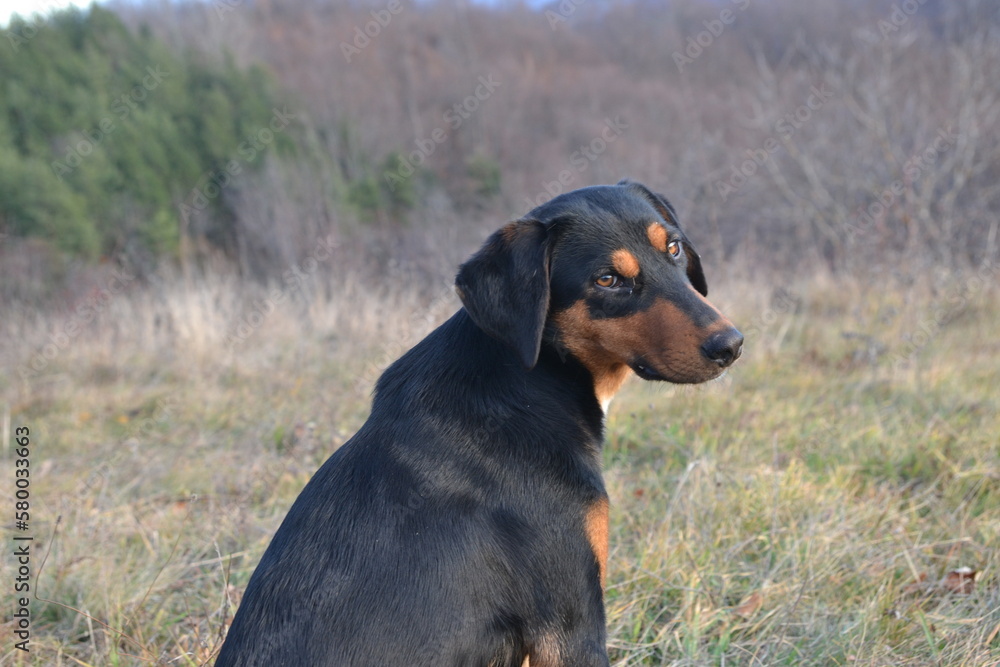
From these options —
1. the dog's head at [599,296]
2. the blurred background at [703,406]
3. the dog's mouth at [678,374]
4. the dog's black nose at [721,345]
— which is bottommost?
the blurred background at [703,406]

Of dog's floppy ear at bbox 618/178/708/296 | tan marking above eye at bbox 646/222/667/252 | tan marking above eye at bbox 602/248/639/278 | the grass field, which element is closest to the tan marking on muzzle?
tan marking above eye at bbox 602/248/639/278

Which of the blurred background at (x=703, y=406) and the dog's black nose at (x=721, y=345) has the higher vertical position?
the dog's black nose at (x=721, y=345)

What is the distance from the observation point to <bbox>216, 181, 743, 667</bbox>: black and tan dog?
1.71 meters

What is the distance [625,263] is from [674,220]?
0.66 m

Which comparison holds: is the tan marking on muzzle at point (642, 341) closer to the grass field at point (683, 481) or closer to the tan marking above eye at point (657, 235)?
the tan marking above eye at point (657, 235)

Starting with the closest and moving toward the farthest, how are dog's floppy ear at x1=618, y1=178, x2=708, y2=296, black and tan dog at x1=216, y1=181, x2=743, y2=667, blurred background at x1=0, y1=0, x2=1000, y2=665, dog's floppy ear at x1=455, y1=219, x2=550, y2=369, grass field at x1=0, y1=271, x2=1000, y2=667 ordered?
black and tan dog at x1=216, y1=181, x2=743, y2=667 < dog's floppy ear at x1=455, y1=219, x2=550, y2=369 < dog's floppy ear at x1=618, y1=178, x2=708, y2=296 < grass field at x1=0, y1=271, x2=1000, y2=667 < blurred background at x1=0, y1=0, x2=1000, y2=665

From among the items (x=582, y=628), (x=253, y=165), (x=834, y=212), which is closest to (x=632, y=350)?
(x=582, y=628)

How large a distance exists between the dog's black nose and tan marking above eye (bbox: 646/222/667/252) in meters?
0.39

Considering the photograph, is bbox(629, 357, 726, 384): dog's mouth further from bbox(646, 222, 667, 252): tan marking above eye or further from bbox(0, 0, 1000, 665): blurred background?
bbox(0, 0, 1000, 665): blurred background

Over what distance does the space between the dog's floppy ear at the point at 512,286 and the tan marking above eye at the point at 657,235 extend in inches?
13.7

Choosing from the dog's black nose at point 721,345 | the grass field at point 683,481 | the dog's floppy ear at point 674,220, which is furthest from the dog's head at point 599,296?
the grass field at point 683,481

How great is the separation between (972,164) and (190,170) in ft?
89.4

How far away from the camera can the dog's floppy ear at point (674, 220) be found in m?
2.68

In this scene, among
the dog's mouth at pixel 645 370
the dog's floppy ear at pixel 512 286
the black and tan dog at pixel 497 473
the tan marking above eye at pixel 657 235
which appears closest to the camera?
the black and tan dog at pixel 497 473
